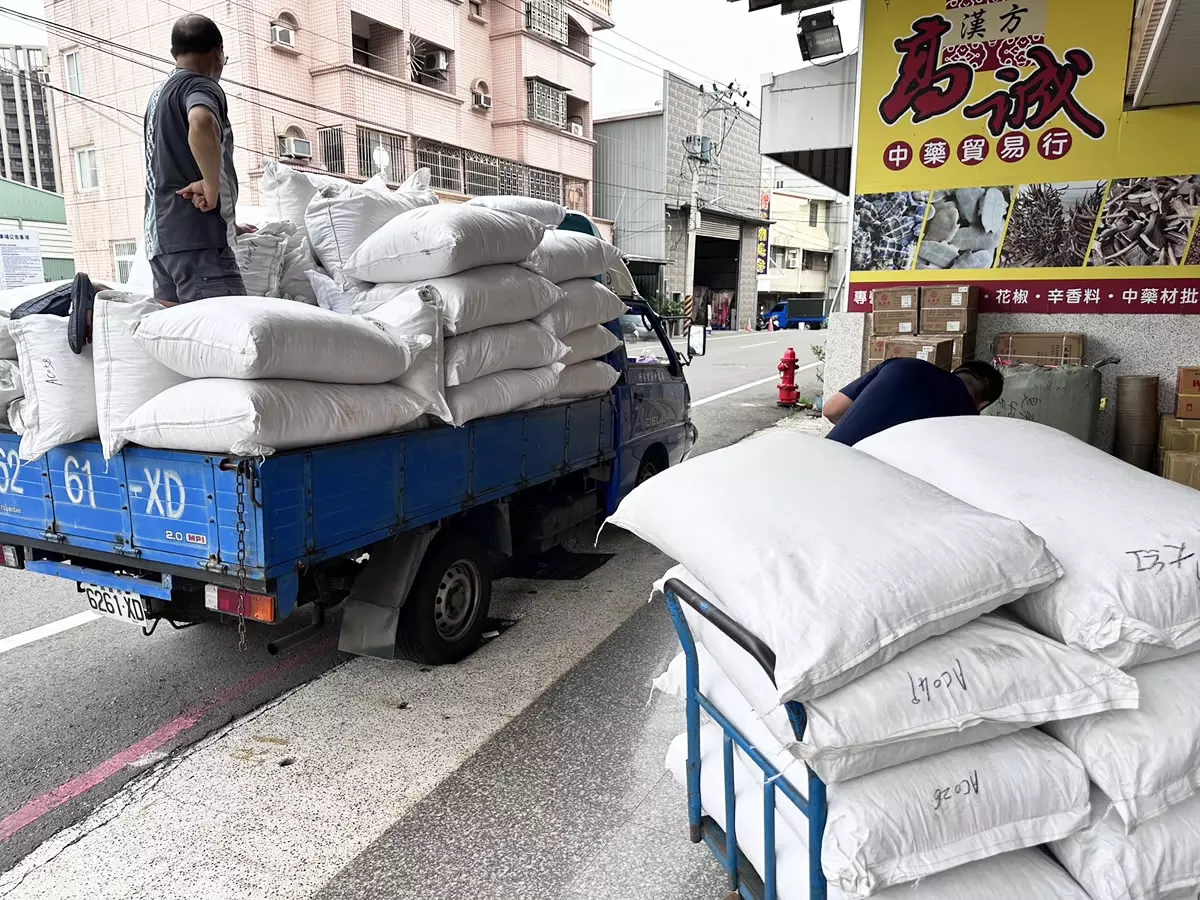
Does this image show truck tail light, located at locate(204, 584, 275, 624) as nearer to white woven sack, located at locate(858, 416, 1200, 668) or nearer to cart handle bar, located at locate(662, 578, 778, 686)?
cart handle bar, located at locate(662, 578, 778, 686)

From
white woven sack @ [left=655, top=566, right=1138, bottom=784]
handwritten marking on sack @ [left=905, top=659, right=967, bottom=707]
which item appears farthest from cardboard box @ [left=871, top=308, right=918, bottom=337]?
handwritten marking on sack @ [left=905, top=659, right=967, bottom=707]

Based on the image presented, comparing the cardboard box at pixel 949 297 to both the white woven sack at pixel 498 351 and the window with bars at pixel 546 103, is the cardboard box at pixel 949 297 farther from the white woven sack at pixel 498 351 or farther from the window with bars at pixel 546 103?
the window with bars at pixel 546 103

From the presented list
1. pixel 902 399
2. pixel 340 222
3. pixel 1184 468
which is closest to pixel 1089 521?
pixel 902 399

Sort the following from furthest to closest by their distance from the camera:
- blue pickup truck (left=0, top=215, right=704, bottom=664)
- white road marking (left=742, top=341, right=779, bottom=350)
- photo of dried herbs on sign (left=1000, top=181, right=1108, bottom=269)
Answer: white road marking (left=742, top=341, right=779, bottom=350), photo of dried herbs on sign (left=1000, top=181, right=1108, bottom=269), blue pickup truck (left=0, top=215, right=704, bottom=664)

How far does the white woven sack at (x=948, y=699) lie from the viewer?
1465 mm

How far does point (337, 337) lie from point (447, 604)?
1397mm

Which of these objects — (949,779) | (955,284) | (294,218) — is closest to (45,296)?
(294,218)

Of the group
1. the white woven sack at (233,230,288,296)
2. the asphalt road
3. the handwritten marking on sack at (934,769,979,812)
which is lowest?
the asphalt road

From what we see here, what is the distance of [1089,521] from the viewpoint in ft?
6.08

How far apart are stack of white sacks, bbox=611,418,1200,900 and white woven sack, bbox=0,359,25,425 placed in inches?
103

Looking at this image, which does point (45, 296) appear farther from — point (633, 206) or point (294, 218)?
point (633, 206)

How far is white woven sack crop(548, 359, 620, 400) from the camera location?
4449 mm

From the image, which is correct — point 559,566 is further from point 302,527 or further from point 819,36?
point 819,36

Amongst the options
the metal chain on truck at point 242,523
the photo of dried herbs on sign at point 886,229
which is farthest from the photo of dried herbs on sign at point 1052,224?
the metal chain on truck at point 242,523
